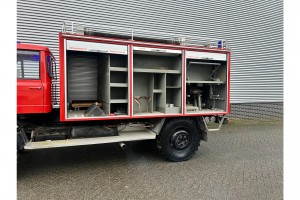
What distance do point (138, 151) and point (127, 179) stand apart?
5.85 ft

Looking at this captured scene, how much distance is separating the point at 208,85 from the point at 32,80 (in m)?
4.43

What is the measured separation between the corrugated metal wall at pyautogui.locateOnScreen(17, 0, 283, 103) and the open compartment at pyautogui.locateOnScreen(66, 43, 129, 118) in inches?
144

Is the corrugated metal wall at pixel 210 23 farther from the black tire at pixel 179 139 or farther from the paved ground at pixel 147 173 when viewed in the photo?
the black tire at pixel 179 139

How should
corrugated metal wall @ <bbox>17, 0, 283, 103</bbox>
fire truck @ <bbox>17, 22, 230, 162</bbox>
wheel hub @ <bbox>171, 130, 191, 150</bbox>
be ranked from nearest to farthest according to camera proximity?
1. fire truck @ <bbox>17, 22, 230, 162</bbox>
2. wheel hub @ <bbox>171, 130, 191, 150</bbox>
3. corrugated metal wall @ <bbox>17, 0, 283, 103</bbox>

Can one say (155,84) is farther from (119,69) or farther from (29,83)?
(29,83)

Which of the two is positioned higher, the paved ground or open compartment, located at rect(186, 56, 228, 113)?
open compartment, located at rect(186, 56, 228, 113)

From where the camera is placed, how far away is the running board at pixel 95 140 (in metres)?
3.92

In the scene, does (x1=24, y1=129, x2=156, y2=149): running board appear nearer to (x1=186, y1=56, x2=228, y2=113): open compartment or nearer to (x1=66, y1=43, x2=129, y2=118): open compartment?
(x1=66, y1=43, x2=129, y2=118): open compartment

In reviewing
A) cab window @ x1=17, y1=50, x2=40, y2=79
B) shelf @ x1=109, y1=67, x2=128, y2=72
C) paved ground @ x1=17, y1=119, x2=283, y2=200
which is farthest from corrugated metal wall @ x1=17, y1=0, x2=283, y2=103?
paved ground @ x1=17, y1=119, x2=283, y2=200

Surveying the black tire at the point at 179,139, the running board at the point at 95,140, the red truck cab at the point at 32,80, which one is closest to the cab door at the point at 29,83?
the red truck cab at the point at 32,80

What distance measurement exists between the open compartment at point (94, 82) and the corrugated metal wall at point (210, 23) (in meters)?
3.66

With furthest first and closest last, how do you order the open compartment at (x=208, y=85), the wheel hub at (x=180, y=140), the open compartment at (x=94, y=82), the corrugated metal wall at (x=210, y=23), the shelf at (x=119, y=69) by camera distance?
the corrugated metal wall at (x=210, y=23) → the open compartment at (x=208, y=85) → the wheel hub at (x=180, y=140) → the open compartment at (x=94, y=82) → the shelf at (x=119, y=69)

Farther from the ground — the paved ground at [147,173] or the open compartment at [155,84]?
the open compartment at [155,84]

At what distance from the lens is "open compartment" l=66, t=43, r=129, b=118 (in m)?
4.60
